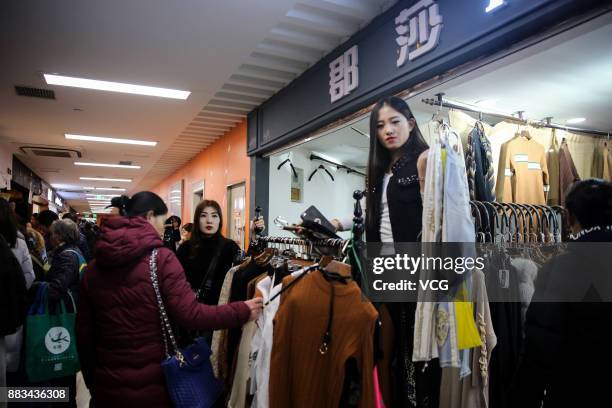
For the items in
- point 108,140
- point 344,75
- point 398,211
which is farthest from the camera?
point 108,140

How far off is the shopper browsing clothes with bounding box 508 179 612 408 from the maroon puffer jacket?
1.33 m

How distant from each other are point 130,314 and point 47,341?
4.47 ft

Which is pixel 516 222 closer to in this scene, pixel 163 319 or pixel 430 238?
pixel 430 238

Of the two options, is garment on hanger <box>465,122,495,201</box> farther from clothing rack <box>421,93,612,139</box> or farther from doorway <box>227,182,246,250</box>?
doorway <box>227,182,246,250</box>

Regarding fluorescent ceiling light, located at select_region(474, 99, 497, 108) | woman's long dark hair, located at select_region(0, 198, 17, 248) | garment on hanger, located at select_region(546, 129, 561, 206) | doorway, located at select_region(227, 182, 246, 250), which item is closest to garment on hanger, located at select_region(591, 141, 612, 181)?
garment on hanger, located at select_region(546, 129, 561, 206)

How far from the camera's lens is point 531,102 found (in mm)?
3748

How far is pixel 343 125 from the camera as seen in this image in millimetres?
3438

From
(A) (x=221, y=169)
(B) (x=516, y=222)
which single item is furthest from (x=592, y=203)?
(A) (x=221, y=169)

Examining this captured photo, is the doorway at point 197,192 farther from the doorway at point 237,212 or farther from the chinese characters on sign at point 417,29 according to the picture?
the chinese characters on sign at point 417,29

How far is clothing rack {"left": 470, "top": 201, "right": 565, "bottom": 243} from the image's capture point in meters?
2.27

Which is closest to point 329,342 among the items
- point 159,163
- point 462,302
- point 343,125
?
point 462,302

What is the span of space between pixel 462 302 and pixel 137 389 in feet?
4.83

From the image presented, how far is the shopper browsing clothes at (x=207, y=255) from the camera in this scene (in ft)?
10.1

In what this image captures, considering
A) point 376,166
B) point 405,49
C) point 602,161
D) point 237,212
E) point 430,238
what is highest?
point 405,49
